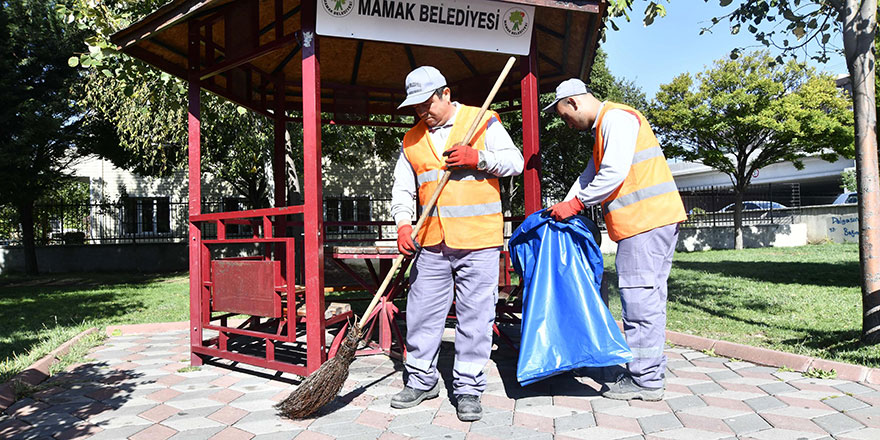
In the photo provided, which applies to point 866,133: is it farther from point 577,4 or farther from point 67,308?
point 67,308

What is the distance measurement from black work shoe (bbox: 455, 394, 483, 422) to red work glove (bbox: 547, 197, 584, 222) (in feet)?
3.86

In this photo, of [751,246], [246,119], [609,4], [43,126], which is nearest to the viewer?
[609,4]

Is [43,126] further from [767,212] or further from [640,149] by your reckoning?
[767,212]

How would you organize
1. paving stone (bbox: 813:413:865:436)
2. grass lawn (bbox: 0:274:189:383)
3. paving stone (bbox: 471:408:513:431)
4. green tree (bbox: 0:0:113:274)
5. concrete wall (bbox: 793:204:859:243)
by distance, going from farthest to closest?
concrete wall (bbox: 793:204:859:243), green tree (bbox: 0:0:113:274), grass lawn (bbox: 0:274:189:383), paving stone (bbox: 471:408:513:431), paving stone (bbox: 813:413:865:436)

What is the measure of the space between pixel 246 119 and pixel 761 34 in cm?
1000

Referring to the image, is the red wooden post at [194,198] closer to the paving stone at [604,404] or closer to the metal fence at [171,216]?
the paving stone at [604,404]

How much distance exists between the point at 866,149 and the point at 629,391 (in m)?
2.91

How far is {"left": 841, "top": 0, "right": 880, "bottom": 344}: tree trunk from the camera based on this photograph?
4.12 meters

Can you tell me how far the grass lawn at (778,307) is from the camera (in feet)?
14.3

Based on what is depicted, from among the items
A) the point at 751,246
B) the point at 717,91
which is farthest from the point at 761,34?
the point at 751,246

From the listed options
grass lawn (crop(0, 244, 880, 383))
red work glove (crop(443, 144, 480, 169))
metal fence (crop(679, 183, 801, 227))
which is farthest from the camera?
metal fence (crop(679, 183, 801, 227))

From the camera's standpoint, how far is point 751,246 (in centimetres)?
1962

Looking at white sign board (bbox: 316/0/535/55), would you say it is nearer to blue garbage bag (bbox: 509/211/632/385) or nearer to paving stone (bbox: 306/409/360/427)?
blue garbage bag (bbox: 509/211/632/385)

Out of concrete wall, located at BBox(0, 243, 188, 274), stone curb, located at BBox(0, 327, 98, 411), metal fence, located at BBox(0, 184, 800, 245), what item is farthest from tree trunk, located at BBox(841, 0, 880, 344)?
concrete wall, located at BBox(0, 243, 188, 274)
